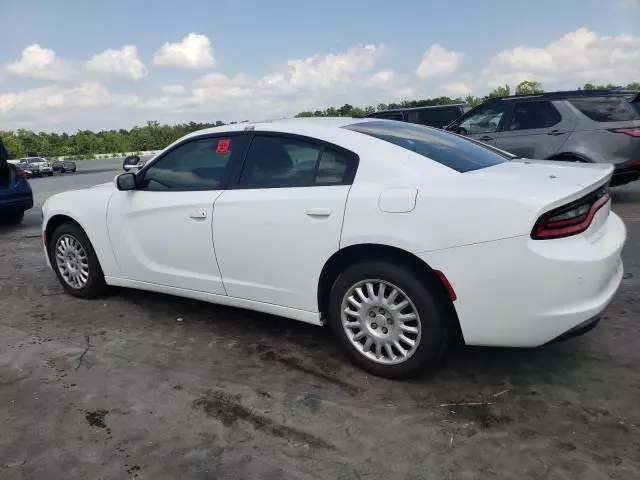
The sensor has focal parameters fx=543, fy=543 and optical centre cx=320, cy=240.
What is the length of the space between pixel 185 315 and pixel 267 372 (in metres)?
1.33

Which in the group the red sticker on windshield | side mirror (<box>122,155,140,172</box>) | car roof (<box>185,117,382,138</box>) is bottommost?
side mirror (<box>122,155,140,172</box>)

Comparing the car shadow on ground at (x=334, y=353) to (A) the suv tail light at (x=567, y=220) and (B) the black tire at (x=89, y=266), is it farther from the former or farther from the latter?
(A) the suv tail light at (x=567, y=220)

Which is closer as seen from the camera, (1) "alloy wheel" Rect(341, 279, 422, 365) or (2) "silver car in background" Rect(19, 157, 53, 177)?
(1) "alloy wheel" Rect(341, 279, 422, 365)

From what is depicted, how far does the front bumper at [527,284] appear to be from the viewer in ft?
8.68

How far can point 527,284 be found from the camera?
2670 mm

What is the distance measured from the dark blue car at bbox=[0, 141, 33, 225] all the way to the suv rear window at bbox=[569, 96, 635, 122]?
9.26m

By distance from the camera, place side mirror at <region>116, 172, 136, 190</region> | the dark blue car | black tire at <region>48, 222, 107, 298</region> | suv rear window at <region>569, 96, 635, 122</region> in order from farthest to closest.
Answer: the dark blue car
suv rear window at <region>569, 96, 635, 122</region>
black tire at <region>48, 222, 107, 298</region>
side mirror at <region>116, 172, 136, 190</region>

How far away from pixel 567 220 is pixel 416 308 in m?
0.89

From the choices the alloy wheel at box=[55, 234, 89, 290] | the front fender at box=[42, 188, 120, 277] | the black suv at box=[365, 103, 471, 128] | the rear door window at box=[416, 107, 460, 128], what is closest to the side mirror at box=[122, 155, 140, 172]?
the front fender at box=[42, 188, 120, 277]

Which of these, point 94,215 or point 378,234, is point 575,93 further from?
point 94,215

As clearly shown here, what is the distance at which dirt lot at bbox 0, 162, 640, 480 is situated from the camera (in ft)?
7.96

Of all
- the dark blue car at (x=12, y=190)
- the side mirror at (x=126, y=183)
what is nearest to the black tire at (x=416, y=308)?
the side mirror at (x=126, y=183)

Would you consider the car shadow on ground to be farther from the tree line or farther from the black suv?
the tree line

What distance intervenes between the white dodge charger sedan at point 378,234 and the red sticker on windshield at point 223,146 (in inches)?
0.4
